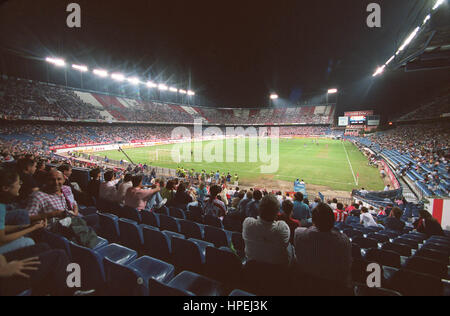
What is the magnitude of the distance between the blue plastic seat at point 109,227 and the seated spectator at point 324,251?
149 inches

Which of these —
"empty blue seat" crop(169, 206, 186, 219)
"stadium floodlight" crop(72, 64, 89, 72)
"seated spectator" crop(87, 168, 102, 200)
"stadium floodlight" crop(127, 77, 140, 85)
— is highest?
"stadium floodlight" crop(127, 77, 140, 85)

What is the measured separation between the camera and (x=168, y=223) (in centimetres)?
500

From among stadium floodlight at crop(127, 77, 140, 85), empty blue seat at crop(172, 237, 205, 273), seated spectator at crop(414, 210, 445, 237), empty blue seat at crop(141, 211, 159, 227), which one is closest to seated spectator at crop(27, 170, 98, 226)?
empty blue seat at crop(141, 211, 159, 227)

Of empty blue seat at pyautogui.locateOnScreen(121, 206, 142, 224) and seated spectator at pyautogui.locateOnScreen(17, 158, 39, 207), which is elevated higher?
seated spectator at pyautogui.locateOnScreen(17, 158, 39, 207)

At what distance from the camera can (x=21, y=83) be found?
43.8 m

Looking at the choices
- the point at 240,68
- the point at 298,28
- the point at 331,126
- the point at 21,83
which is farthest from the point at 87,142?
the point at 331,126

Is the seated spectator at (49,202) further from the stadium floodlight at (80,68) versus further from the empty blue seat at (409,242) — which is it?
the stadium floodlight at (80,68)

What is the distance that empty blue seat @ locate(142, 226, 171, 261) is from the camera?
3785 millimetres

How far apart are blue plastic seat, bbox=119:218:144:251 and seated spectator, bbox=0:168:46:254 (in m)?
1.47

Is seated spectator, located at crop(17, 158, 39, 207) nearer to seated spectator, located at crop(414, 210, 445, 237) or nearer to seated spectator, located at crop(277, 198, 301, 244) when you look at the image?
seated spectator, located at crop(277, 198, 301, 244)

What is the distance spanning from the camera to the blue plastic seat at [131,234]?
4.10 m

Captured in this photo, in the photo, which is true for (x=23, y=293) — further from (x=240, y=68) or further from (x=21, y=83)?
(x=21, y=83)

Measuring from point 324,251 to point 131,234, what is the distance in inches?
140

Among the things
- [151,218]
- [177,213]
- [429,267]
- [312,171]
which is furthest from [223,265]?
[312,171]
